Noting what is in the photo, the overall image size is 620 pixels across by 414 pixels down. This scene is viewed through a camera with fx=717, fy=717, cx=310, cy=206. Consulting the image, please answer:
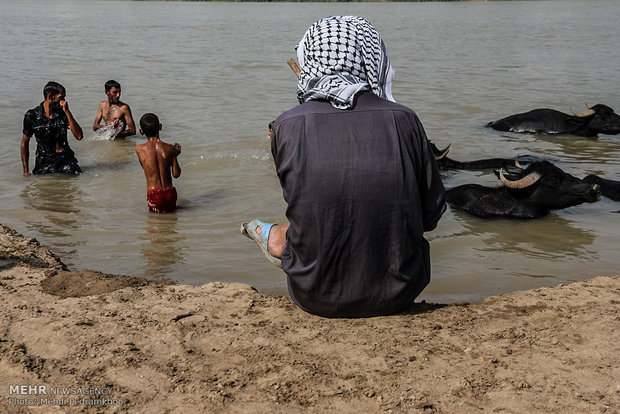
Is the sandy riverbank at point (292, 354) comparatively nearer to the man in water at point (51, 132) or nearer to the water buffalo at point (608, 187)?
the water buffalo at point (608, 187)

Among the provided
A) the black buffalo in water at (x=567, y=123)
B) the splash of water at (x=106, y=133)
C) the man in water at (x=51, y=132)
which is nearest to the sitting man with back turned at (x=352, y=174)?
the man in water at (x=51, y=132)

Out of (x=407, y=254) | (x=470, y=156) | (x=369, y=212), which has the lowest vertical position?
(x=470, y=156)

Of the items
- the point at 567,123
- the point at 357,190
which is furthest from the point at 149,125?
the point at 567,123

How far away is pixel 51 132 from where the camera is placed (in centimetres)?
787

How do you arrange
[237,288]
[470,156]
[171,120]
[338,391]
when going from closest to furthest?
[338,391], [237,288], [470,156], [171,120]

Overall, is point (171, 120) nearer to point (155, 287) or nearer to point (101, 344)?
point (155, 287)

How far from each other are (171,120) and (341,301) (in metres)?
8.88

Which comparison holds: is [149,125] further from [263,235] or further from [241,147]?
[241,147]

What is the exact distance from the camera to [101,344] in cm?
327

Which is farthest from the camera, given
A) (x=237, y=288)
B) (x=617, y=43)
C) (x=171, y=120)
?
(x=617, y=43)

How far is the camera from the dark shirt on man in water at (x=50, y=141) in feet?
25.6

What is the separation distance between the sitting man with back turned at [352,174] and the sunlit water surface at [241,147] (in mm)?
1662

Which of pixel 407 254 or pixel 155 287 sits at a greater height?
pixel 407 254

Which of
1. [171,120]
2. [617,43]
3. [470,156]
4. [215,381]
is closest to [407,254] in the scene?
[215,381]
